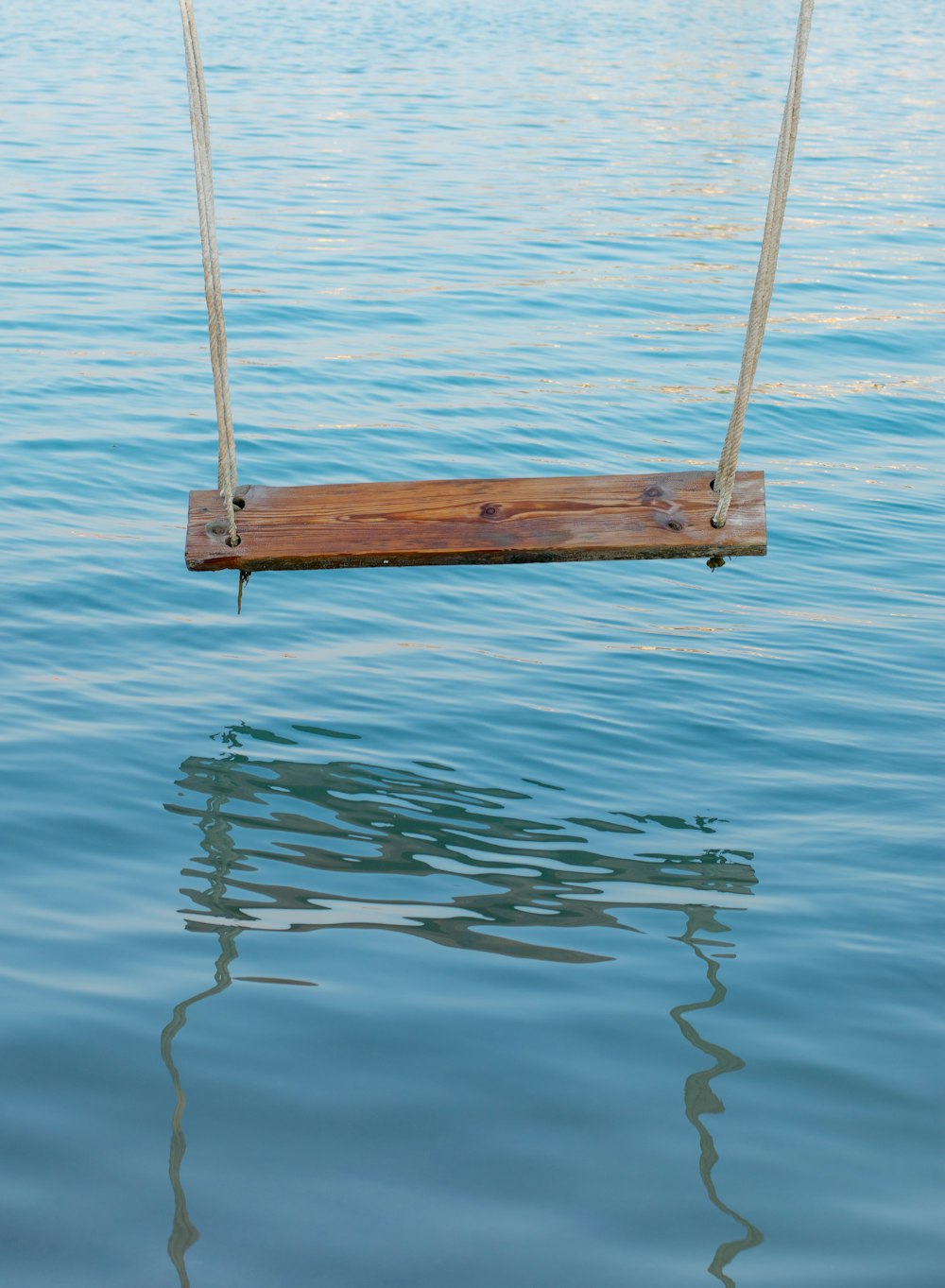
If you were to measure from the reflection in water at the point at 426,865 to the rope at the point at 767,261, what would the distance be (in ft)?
3.42

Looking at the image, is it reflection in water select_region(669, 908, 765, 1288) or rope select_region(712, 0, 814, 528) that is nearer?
reflection in water select_region(669, 908, 765, 1288)

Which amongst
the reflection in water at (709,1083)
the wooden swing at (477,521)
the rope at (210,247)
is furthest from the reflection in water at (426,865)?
the rope at (210,247)

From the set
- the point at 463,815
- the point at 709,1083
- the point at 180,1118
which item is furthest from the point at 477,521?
the point at 180,1118

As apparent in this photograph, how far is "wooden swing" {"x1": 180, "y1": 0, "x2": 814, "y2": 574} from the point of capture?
13.5ft

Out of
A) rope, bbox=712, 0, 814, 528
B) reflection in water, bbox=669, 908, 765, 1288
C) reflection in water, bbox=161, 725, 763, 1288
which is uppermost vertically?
rope, bbox=712, 0, 814, 528

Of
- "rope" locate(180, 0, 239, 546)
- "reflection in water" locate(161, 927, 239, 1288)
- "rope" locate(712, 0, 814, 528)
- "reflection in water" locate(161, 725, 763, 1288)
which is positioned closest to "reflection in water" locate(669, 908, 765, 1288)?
"reflection in water" locate(161, 725, 763, 1288)

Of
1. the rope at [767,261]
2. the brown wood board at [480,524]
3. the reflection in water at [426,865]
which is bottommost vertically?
the reflection in water at [426,865]

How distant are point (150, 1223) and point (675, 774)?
99.8 inches

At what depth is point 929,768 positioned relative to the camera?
502 centimetres

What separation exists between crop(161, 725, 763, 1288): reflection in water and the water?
0.05 feet

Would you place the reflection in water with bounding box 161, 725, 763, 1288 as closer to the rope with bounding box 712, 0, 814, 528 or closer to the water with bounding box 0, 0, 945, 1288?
the water with bounding box 0, 0, 945, 1288

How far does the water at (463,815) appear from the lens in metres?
2.99

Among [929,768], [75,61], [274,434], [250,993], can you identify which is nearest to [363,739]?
[250,993]

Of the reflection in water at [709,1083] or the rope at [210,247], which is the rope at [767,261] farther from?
the rope at [210,247]
